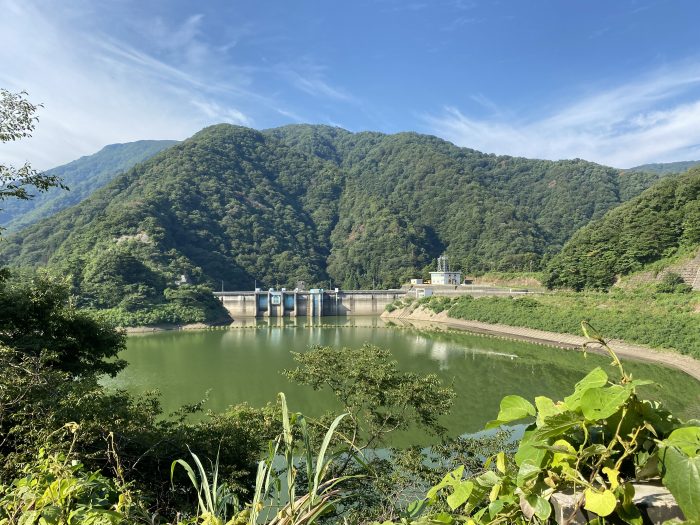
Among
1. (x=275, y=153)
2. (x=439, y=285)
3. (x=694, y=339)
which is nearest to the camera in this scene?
(x=694, y=339)

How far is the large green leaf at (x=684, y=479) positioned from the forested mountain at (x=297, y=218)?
3923 cm

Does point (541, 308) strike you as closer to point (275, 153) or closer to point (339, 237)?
point (339, 237)

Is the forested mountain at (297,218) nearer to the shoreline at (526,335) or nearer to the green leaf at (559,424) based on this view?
the shoreline at (526,335)

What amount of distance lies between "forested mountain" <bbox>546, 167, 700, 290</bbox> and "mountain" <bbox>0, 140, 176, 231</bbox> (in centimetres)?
12397

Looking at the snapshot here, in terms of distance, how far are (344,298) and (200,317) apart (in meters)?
15.9

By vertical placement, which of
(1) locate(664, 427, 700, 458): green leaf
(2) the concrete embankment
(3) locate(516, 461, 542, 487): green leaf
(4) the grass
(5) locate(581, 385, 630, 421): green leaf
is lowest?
(2) the concrete embankment

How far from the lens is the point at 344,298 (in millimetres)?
46656

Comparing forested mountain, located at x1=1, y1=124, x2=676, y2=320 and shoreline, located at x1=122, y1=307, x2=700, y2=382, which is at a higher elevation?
forested mountain, located at x1=1, y1=124, x2=676, y2=320

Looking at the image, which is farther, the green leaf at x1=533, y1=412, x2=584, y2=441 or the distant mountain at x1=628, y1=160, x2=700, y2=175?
the distant mountain at x1=628, y1=160, x2=700, y2=175

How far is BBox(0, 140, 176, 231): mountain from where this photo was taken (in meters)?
126

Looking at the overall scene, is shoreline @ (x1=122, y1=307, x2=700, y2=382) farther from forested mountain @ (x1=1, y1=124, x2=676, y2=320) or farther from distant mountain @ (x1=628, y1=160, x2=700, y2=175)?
distant mountain @ (x1=628, y1=160, x2=700, y2=175)

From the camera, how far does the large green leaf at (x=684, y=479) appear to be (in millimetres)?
565

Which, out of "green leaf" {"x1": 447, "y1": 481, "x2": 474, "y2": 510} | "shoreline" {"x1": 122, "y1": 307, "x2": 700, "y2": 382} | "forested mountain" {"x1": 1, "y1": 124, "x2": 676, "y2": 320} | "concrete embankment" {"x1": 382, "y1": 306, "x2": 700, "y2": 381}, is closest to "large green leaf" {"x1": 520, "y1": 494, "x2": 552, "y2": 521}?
"green leaf" {"x1": 447, "y1": 481, "x2": 474, "y2": 510}

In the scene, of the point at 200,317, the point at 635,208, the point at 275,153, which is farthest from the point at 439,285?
the point at 275,153
